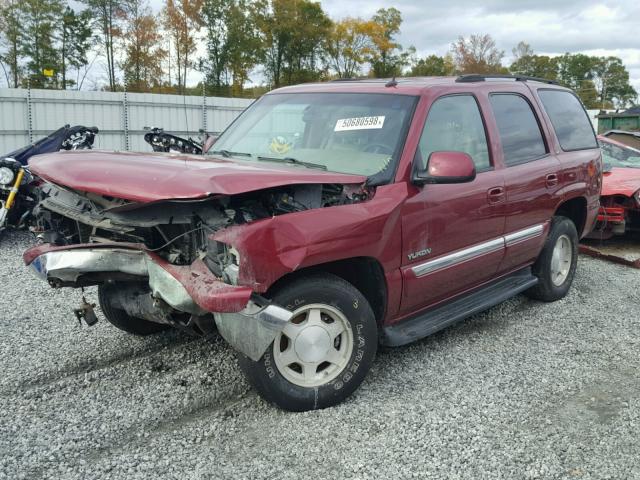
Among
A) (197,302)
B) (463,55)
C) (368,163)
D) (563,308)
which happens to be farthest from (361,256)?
(463,55)

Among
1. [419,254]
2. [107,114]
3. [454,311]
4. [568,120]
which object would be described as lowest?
[454,311]

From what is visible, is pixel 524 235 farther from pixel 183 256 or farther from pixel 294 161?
pixel 183 256

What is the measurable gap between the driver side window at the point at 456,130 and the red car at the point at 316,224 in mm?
14

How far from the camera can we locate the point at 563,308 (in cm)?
547

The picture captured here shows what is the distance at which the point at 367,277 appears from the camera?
11.8 ft

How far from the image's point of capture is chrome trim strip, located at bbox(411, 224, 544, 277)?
3.81 meters

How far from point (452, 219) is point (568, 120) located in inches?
95.5

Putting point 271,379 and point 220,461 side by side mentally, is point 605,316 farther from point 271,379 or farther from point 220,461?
point 220,461

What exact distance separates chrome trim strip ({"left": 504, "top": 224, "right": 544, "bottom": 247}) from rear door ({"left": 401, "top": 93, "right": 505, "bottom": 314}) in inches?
4.8

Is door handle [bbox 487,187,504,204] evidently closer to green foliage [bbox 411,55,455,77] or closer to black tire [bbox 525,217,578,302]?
black tire [bbox 525,217,578,302]

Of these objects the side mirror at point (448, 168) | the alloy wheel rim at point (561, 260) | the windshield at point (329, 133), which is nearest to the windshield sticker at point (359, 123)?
the windshield at point (329, 133)

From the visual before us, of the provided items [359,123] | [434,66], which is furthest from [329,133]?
[434,66]

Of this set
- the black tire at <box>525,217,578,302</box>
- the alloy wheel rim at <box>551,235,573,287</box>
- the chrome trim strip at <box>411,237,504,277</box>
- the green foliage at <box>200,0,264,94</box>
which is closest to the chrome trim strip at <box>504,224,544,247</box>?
the chrome trim strip at <box>411,237,504,277</box>

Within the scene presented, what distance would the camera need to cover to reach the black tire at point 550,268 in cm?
532
